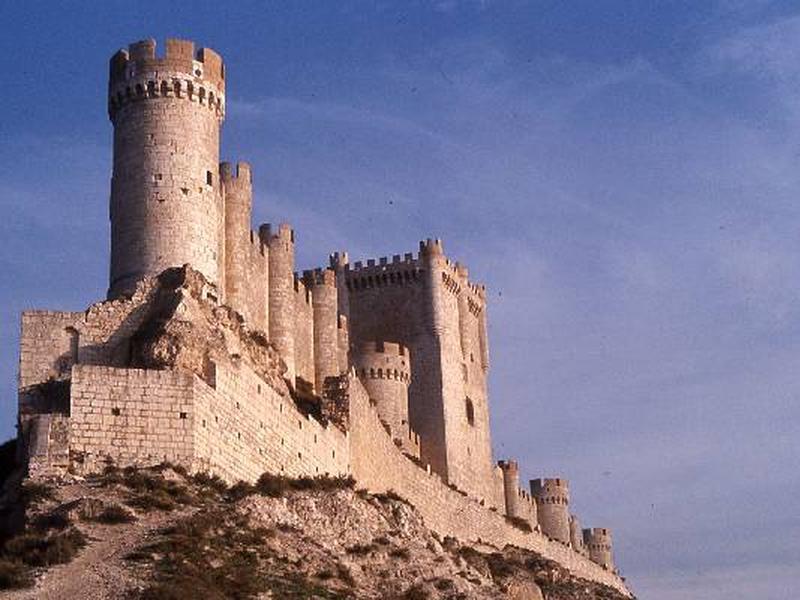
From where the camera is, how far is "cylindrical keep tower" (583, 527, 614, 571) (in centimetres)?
9369

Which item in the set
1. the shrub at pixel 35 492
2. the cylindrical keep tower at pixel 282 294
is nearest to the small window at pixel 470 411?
the cylindrical keep tower at pixel 282 294

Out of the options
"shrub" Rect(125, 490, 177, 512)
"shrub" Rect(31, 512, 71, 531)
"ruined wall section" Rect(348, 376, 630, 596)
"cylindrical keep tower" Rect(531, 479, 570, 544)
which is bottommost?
"shrub" Rect(31, 512, 71, 531)

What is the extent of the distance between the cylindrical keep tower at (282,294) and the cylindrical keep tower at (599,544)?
4675 cm

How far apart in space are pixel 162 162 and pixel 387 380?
69.0 feet

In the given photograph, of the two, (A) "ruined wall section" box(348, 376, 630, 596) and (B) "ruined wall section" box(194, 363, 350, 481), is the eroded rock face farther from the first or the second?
(A) "ruined wall section" box(348, 376, 630, 596)

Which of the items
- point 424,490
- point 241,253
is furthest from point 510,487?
point 241,253

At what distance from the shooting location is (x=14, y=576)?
1121 inches

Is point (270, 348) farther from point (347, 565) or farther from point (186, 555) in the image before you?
point (186, 555)

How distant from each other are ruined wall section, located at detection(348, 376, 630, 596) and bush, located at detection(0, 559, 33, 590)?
715 inches

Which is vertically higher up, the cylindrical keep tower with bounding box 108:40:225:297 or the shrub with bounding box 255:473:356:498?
the cylindrical keep tower with bounding box 108:40:225:297

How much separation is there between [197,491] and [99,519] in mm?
2896

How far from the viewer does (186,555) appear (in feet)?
98.1

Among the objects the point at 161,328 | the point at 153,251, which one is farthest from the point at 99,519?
the point at 153,251

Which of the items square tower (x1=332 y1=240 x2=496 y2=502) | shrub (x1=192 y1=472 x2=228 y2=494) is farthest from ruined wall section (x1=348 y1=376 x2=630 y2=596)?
shrub (x1=192 y1=472 x2=228 y2=494)
